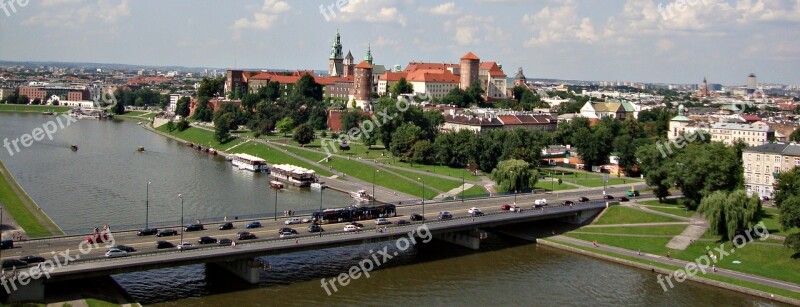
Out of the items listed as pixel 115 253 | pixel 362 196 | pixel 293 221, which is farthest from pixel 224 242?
pixel 362 196

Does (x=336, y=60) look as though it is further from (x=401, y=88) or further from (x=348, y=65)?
(x=401, y=88)

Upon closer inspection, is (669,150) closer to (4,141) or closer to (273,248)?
(273,248)

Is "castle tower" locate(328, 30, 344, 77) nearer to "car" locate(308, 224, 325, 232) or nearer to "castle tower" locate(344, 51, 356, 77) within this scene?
"castle tower" locate(344, 51, 356, 77)

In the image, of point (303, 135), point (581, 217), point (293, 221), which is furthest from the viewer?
point (303, 135)

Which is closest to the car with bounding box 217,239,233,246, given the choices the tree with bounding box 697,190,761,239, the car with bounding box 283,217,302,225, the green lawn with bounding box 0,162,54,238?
the car with bounding box 283,217,302,225

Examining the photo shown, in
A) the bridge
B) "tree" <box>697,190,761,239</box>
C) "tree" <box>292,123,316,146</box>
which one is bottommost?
the bridge

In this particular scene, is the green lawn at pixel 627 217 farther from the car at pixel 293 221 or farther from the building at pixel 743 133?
the building at pixel 743 133
